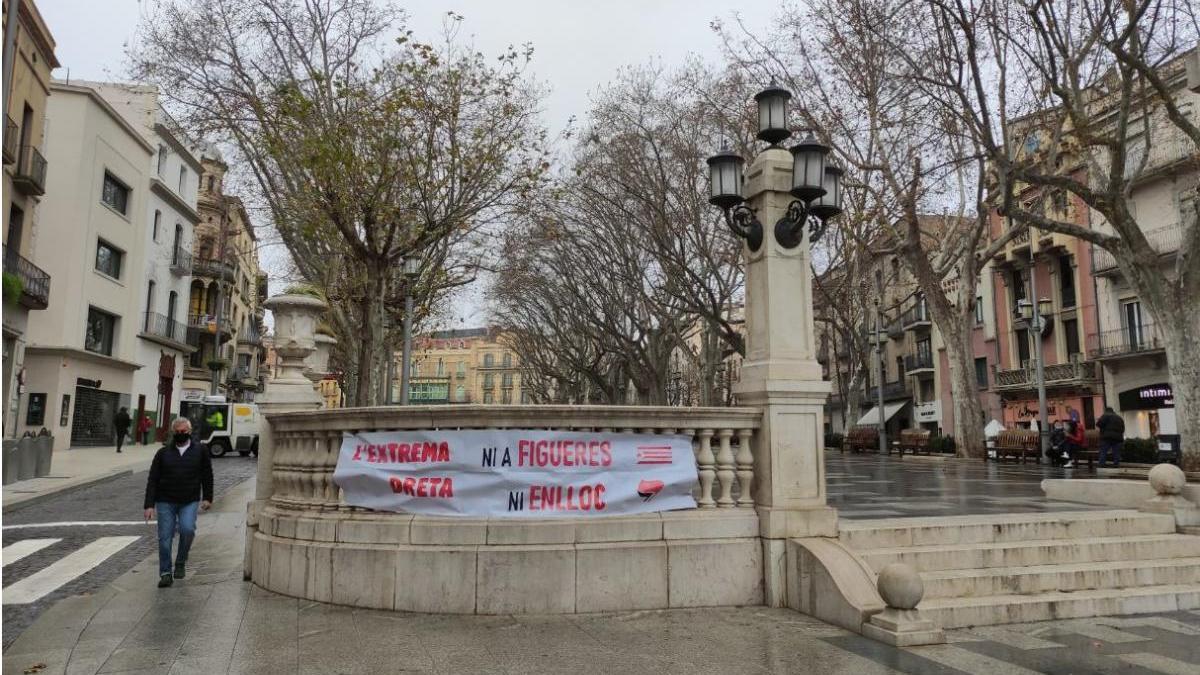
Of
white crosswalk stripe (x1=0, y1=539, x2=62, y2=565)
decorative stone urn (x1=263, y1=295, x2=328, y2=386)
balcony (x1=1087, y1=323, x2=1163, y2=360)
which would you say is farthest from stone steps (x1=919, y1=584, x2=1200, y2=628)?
balcony (x1=1087, y1=323, x2=1163, y2=360)

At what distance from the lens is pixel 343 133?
46.5 ft

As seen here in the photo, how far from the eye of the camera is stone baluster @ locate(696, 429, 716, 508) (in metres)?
6.94

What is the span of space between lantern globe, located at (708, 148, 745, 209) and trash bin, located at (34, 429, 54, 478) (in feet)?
60.4

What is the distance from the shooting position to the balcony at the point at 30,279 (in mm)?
26109

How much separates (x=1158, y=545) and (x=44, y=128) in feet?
117

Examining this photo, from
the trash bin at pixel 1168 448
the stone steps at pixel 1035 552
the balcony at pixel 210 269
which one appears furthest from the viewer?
the balcony at pixel 210 269

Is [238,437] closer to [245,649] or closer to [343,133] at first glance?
[343,133]

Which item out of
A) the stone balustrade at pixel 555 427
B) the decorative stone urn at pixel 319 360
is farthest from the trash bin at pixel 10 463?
the stone balustrade at pixel 555 427

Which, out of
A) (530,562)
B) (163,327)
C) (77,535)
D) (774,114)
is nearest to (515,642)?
(530,562)

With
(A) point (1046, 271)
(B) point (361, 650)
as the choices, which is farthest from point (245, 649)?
(A) point (1046, 271)

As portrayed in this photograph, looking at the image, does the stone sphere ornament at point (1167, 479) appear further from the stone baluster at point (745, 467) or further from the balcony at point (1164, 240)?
the balcony at point (1164, 240)

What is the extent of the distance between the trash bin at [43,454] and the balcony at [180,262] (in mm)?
22717

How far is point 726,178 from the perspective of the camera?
7.90 metres

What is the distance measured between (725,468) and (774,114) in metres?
3.71
